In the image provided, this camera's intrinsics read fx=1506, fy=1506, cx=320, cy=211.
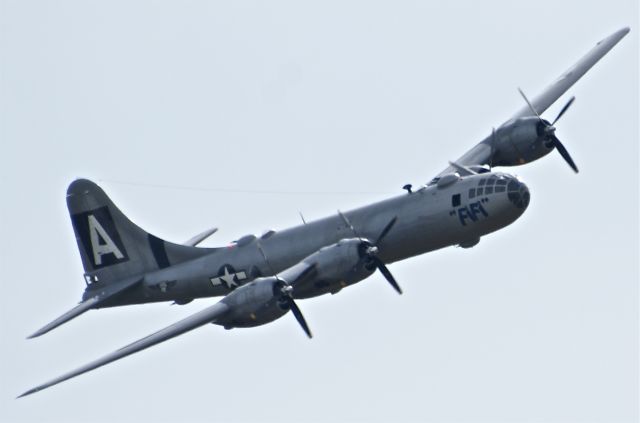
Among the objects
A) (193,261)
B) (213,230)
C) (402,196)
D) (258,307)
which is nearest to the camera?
(258,307)

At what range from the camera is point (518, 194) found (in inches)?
2468

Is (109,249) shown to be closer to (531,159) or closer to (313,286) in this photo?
(313,286)

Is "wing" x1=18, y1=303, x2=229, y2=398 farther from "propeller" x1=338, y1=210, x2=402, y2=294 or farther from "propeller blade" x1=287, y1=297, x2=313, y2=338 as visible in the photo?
"propeller" x1=338, y1=210, x2=402, y2=294

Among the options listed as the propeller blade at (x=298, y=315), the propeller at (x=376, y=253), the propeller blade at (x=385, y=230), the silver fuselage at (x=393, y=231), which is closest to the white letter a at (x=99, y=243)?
the silver fuselage at (x=393, y=231)

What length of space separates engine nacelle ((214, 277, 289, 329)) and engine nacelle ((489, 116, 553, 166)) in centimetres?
1572

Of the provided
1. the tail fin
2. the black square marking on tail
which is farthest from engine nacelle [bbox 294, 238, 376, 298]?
the black square marking on tail

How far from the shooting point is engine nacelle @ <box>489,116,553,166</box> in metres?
70.1

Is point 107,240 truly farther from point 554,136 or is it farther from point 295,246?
point 554,136

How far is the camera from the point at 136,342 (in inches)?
2398

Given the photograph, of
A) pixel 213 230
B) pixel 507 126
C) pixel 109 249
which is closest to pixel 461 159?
pixel 507 126

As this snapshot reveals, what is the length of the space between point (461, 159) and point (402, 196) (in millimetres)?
8383

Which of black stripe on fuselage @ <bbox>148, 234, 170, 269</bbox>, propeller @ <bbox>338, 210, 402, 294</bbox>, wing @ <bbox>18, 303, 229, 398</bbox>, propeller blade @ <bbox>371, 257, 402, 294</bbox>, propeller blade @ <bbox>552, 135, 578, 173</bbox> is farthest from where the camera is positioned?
black stripe on fuselage @ <bbox>148, 234, 170, 269</bbox>

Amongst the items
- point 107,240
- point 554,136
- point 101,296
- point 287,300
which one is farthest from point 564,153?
point 101,296

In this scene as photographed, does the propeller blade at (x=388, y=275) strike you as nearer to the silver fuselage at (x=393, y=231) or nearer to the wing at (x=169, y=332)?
the silver fuselage at (x=393, y=231)
